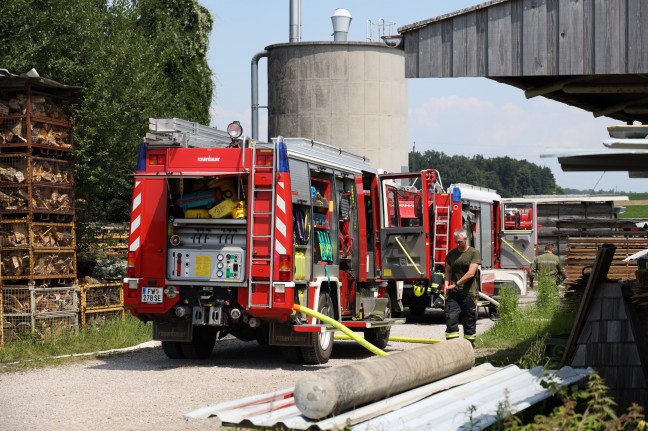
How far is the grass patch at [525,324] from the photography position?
17406 mm

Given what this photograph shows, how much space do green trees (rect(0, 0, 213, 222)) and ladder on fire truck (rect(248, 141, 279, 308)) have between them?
767 centimetres

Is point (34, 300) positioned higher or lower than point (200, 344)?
higher

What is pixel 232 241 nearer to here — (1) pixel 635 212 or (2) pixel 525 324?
(2) pixel 525 324

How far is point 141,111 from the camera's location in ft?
76.1

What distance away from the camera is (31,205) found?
1828 centimetres

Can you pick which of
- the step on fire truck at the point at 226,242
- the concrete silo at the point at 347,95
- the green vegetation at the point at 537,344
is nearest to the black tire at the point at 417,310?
the green vegetation at the point at 537,344

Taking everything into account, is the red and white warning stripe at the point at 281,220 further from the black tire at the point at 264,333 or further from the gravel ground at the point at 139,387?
the gravel ground at the point at 139,387

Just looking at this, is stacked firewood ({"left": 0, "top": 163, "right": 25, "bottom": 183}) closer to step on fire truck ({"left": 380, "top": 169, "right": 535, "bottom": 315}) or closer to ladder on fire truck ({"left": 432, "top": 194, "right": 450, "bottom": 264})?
step on fire truck ({"left": 380, "top": 169, "right": 535, "bottom": 315})

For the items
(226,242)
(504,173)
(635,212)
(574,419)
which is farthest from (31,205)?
(504,173)

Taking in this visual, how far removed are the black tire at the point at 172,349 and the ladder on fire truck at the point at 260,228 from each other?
1882 mm

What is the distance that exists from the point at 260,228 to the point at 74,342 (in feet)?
15.0

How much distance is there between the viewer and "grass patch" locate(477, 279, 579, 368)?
57.1 ft

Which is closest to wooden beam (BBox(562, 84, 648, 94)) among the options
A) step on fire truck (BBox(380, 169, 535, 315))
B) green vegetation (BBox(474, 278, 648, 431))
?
green vegetation (BBox(474, 278, 648, 431))

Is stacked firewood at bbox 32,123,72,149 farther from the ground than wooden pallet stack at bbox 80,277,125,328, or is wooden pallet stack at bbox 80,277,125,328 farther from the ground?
stacked firewood at bbox 32,123,72,149
